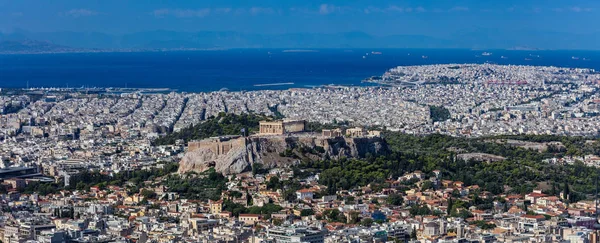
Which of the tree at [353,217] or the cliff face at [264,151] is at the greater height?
the cliff face at [264,151]

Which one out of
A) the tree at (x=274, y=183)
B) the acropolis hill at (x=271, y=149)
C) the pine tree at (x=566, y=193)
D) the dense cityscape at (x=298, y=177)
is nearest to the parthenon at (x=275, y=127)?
the dense cityscape at (x=298, y=177)

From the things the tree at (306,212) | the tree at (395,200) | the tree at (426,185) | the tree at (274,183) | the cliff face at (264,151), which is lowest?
the tree at (306,212)

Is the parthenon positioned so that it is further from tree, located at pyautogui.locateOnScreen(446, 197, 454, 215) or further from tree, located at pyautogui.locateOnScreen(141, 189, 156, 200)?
tree, located at pyautogui.locateOnScreen(446, 197, 454, 215)

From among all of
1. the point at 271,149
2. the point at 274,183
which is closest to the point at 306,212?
the point at 274,183

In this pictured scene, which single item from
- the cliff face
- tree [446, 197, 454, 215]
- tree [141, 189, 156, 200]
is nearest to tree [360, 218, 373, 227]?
tree [446, 197, 454, 215]

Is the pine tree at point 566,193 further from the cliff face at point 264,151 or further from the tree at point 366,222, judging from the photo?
the cliff face at point 264,151

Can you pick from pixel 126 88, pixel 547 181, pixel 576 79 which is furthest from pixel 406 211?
pixel 576 79

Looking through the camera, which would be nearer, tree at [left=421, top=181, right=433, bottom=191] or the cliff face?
tree at [left=421, top=181, right=433, bottom=191]

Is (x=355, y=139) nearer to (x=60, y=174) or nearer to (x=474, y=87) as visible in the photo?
(x=60, y=174)

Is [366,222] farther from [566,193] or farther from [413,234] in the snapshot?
[566,193]
